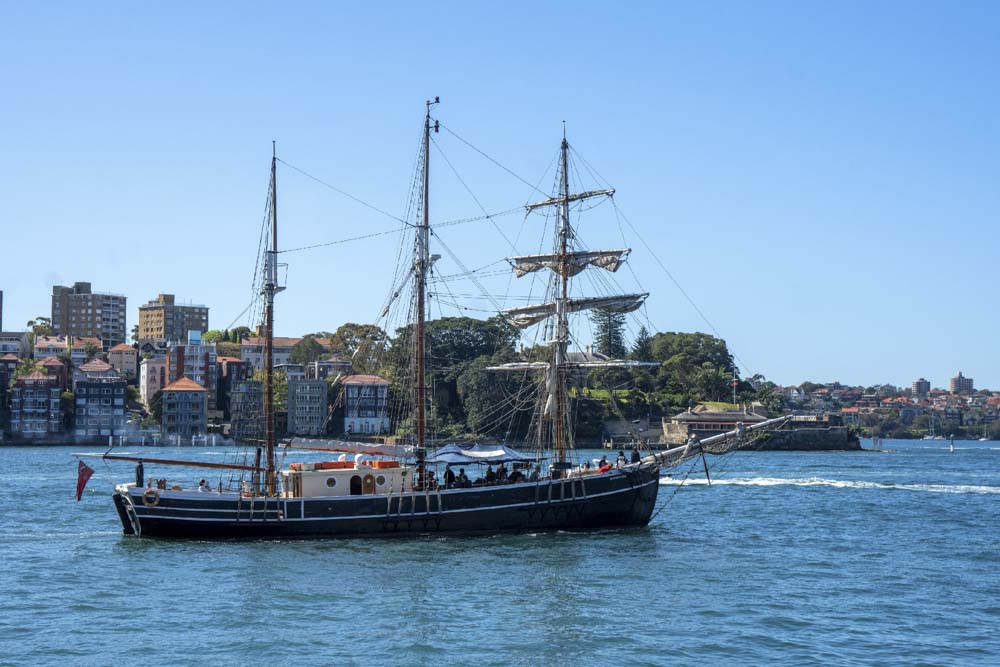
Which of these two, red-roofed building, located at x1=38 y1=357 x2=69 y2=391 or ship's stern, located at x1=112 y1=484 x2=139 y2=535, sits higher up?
red-roofed building, located at x1=38 y1=357 x2=69 y2=391

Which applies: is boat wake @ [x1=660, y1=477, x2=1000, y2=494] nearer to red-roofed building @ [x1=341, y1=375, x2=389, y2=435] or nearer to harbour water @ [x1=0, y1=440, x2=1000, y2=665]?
harbour water @ [x1=0, y1=440, x2=1000, y2=665]

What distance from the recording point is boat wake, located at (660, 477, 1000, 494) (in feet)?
272

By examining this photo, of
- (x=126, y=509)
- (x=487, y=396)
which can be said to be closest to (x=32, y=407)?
(x=487, y=396)

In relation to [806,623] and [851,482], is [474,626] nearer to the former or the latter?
[806,623]

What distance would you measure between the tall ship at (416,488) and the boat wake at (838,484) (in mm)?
33350

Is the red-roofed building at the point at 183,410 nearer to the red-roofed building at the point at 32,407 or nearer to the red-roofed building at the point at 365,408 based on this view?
the red-roofed building at the point at 32,407

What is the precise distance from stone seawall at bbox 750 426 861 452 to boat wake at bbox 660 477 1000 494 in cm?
8521

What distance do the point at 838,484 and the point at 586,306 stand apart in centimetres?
4048

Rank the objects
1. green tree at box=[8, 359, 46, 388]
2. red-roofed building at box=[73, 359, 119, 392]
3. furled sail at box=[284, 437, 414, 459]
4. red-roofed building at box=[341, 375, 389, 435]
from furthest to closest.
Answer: green tree at box=[8, 359, 46, 388], red-roofed building at box=[73, 359, 119, 392], red-roofed building at box=[341, 375, 389, 435], furled sail at box=[284, 437, 414, 459]

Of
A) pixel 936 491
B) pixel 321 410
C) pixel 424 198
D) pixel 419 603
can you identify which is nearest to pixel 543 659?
pixel 419 603

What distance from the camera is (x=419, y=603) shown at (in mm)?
33250

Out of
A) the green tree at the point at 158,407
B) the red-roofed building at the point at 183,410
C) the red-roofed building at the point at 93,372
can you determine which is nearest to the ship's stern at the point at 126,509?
the red-roofed building at the point at 183,410

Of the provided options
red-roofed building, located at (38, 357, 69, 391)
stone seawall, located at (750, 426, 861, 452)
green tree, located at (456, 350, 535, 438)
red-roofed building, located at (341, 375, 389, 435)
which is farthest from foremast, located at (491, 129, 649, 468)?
red-roofed building, located at (38, 357, 69, 391)

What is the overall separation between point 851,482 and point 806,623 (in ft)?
202
